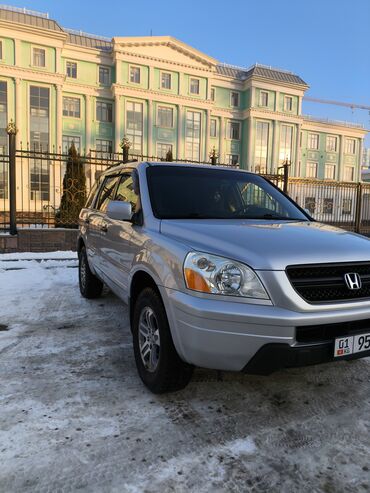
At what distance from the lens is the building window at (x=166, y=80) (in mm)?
41250

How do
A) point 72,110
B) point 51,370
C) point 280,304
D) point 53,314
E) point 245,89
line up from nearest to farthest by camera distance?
point 280,304
point 51,370
point 53,314
point 72,110
point 245,89

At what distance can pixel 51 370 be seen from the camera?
11.3 ft

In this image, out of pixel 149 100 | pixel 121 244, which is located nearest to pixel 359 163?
pixel 149 100

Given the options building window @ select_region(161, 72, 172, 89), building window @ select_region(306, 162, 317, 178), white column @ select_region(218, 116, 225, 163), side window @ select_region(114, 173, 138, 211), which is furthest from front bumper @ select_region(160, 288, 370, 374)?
building window @ select_region(306, 162, 317, 178)

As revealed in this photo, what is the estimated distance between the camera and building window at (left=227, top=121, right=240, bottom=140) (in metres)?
47.0

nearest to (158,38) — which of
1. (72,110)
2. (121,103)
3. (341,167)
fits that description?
(121,103)

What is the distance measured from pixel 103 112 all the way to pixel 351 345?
41784mm

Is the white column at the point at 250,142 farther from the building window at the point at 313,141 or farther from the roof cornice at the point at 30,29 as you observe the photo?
the roof cornice at the point at 30,29

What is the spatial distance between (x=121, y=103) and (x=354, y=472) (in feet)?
135

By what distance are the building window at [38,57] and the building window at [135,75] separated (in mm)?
8471

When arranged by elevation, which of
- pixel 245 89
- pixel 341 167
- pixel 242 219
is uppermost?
pixel 245 89

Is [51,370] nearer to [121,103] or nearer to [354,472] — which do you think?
[354,472]

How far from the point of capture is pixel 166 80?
41.5 meters

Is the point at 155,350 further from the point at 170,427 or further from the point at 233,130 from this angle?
the point at 233,130
